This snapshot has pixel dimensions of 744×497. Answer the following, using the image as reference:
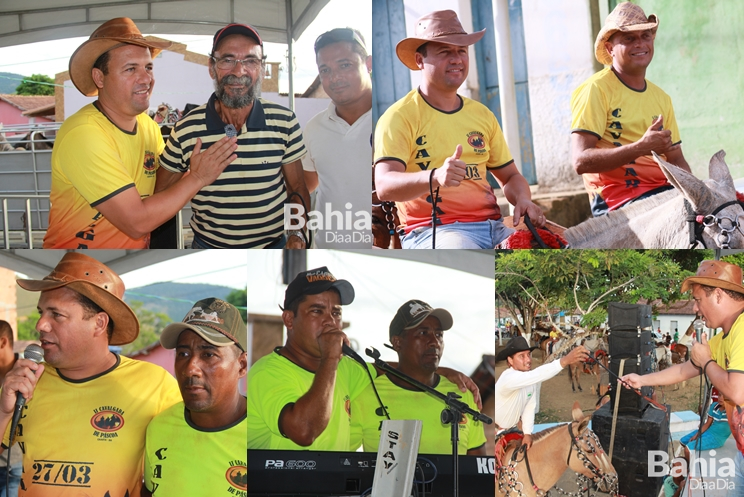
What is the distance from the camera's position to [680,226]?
565cm

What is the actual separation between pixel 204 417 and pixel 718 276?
11.4 ft

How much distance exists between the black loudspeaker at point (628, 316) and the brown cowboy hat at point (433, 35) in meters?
2.02

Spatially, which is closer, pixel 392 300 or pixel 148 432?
pixel 148 432

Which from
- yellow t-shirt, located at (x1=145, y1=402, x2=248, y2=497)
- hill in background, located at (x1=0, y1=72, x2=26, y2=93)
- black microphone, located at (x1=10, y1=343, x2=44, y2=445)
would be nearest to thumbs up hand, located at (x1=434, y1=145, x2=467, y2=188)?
yellow t-shirt, located at (x1=145, y1=402, x2=248, y2=497)

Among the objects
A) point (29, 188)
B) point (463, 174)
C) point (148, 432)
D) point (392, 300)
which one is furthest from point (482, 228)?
point (29, 188)

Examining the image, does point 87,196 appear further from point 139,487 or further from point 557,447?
point 557,447

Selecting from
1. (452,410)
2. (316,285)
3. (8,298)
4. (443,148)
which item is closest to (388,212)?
(443,148)

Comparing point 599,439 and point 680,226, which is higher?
point 680,226

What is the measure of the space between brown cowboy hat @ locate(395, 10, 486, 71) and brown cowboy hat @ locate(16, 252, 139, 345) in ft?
7.81

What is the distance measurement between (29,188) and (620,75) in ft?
13.2

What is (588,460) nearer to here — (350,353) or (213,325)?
(350,353)

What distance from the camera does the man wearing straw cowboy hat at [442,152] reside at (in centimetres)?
554

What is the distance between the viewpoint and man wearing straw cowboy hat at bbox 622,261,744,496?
545cm

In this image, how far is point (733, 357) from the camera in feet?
17.9
